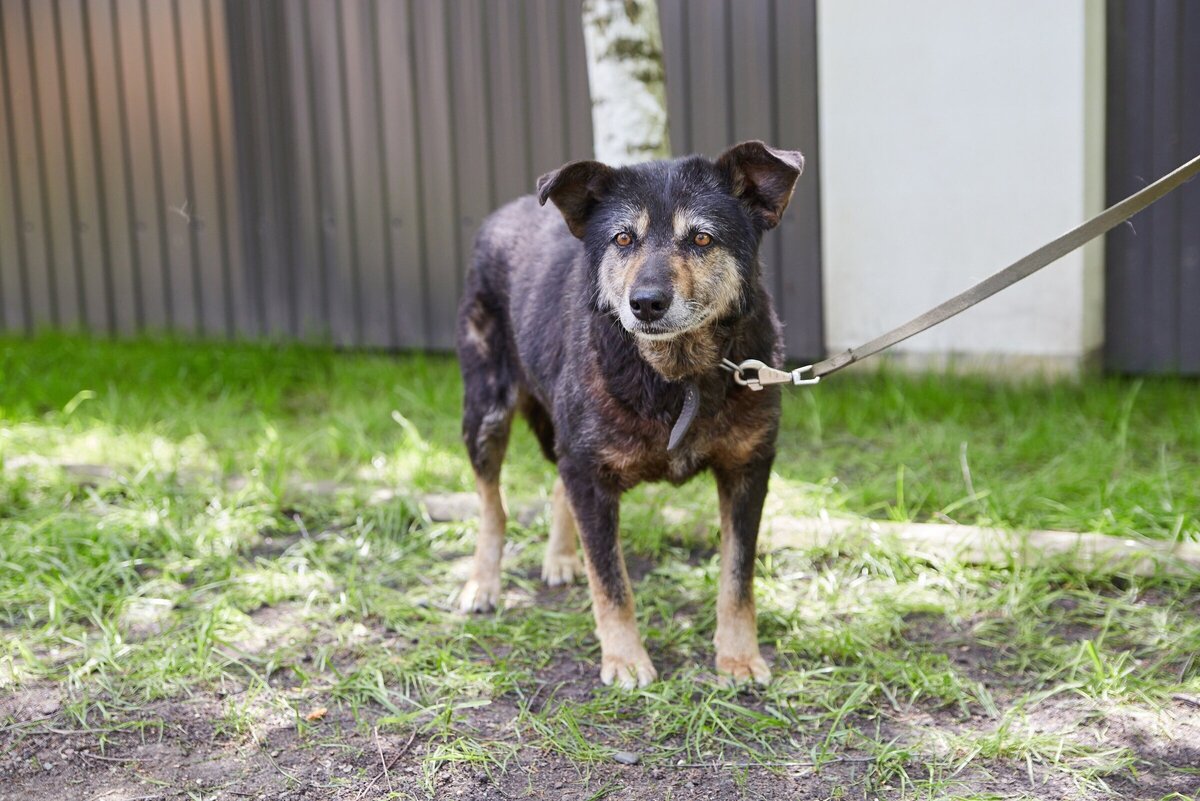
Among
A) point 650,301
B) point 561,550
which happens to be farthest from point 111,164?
point 650,301

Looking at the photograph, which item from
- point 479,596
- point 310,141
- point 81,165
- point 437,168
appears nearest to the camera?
point 479,596

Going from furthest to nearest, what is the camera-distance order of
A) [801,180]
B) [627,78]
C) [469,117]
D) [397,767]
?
1. [469,117]
2. [801,180]
3. [627,78]
4. [397,767]

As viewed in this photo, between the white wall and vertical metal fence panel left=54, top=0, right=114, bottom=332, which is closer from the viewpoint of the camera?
the white wall

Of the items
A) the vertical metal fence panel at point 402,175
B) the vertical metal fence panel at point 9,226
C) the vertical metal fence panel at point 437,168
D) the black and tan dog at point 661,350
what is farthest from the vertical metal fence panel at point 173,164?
the black and tan dog at point 661,350

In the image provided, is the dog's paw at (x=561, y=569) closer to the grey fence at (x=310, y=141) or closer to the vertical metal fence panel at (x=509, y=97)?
the grey fence at (x=310, y=141)

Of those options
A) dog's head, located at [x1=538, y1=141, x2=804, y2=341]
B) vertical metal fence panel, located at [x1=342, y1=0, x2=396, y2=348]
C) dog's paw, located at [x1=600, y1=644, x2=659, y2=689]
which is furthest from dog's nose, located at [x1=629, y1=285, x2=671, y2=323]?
vertical metal fence panel, located at [x1=342, y1=0, x2=396, y2=348]

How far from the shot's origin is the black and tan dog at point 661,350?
10.4ft

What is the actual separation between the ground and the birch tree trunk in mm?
1397

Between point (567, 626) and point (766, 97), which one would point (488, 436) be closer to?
point (567, 626)

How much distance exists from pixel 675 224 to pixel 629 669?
130 centimetres

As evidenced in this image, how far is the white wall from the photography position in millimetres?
5883

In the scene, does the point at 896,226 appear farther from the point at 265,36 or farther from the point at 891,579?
the point at 265,36

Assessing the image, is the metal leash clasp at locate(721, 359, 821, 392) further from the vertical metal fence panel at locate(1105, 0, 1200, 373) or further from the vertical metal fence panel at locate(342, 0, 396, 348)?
the vertical metal fence panel at locate(342, 0, 396, 348)

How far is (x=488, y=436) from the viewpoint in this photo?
4.13 metres
